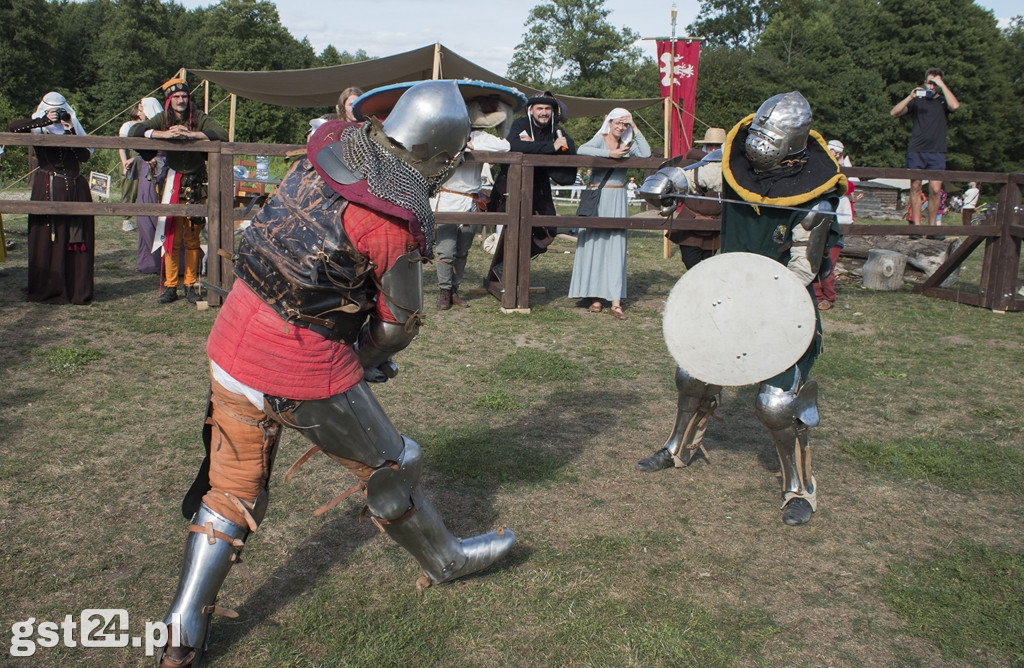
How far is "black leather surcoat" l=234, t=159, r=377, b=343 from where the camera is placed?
7.75 feet

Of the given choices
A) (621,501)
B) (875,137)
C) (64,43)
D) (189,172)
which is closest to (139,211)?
(189,172)

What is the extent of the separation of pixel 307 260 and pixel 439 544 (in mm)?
1089

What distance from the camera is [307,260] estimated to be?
2.36 metres

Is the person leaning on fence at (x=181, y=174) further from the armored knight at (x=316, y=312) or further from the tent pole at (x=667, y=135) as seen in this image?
the tent pole at (x=667, y=135)

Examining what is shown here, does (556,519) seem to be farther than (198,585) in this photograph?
Yes

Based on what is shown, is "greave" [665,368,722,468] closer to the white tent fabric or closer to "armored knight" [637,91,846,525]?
"armored knight" [637,91,846,525]

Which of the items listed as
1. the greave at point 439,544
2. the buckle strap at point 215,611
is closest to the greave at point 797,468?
the greave at point 439,544

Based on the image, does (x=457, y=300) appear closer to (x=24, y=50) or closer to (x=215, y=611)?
(x=215, y=611)

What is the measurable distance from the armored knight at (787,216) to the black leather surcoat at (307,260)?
6.33ft

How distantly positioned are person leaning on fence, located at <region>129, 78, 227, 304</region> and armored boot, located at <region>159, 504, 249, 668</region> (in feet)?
16.5

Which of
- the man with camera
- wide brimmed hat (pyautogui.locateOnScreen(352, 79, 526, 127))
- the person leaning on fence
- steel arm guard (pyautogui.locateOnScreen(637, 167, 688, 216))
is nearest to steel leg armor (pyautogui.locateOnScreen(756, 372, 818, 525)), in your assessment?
steel arm guard (pyautogui.locateOnScreen(637, 167, 688, 216))

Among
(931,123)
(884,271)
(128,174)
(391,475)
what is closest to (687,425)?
(391,475)

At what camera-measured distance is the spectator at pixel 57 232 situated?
271 inches

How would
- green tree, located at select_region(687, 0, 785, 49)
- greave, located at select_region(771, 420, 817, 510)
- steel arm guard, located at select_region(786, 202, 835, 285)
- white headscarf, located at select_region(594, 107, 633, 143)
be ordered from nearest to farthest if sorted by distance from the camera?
steel arm guard, located at select_region(786, 202, 835, 285) < greave, located at select_region(771, 420, 817, 510) < white headscarf, located at select_region(594, 107, 633, 143) < green tree, located at select_region(687, 0, 785, 49)
